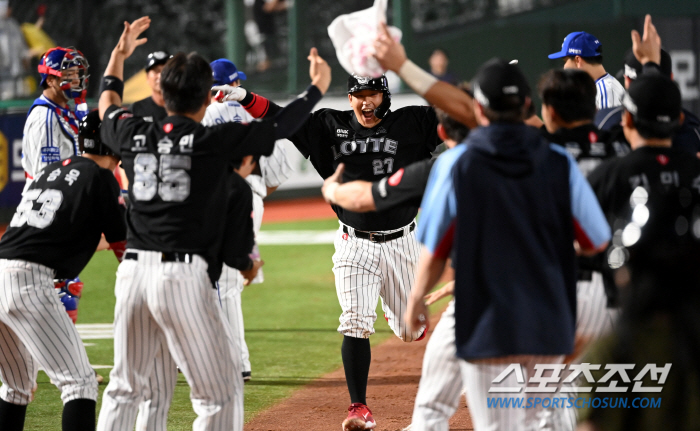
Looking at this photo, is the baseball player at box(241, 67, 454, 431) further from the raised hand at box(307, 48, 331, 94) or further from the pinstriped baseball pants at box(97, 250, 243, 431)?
the pinstriped baseball pants at box(97, 250, 243, 431)

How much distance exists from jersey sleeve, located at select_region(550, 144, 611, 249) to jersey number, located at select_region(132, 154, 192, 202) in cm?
172

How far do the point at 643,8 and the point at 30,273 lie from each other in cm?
1945

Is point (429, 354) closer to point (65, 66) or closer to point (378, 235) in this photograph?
point (378, 235)

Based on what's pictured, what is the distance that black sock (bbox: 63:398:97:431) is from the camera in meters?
4.48

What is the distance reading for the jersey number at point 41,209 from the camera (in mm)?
4516

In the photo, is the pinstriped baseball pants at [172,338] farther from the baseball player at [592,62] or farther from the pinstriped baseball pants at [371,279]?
the baseball player at [592,62]

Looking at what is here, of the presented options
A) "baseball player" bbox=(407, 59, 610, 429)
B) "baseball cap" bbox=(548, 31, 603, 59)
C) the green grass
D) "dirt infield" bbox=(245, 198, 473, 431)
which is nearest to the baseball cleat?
"dirt infield" bbox=(245, 198, 473, 431)

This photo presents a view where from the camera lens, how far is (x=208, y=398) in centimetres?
409

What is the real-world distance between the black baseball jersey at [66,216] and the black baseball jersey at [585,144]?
229 centimetres

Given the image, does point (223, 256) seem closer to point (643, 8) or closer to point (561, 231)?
point (561, 231)

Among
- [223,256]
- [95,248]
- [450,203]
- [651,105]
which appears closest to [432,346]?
[450,203]

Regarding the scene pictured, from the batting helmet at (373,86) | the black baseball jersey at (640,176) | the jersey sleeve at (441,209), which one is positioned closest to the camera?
the jersey sleeve at (441,209)

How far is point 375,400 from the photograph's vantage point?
21.1 feet

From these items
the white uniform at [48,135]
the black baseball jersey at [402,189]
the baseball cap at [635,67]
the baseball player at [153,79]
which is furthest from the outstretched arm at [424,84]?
the white uniform at [48,135]
